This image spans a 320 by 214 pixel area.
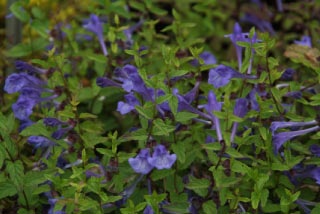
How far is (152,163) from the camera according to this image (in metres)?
2.18

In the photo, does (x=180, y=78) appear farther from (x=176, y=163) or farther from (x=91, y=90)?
(x=91, y=90)

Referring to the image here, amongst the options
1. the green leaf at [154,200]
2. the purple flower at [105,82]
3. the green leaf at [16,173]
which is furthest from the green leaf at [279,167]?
the green leaf at [16,173]

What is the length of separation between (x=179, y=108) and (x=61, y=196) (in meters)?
0.58

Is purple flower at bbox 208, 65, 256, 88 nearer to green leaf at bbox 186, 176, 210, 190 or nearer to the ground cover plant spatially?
the ground cover plant

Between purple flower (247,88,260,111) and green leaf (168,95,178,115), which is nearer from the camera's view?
green leaf (168,95,178,115)

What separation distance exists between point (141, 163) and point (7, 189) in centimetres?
56

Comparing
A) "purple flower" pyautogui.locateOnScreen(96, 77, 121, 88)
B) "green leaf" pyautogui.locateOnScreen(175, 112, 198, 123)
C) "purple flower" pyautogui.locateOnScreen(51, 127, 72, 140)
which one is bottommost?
"purple flower" pyautogui.locateOnScreen(51, 127, 72, 140)

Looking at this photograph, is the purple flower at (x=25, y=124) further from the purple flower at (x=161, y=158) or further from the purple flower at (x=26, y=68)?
the purple flower at (x=161, y=158)

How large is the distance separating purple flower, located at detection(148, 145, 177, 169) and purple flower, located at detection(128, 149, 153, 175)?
0.08 feet

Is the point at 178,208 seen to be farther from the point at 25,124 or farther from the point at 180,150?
the point at 25,124

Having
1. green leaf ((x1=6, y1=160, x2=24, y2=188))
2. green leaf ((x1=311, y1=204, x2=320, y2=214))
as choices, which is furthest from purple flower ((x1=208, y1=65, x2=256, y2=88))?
green leaf ((x1=6, y1=160, x2=24, y2=188))

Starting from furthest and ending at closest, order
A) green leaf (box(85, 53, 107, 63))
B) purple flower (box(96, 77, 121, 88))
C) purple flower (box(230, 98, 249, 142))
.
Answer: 1. green leaf (box(85, 53, 107, 63))
2. purple flower (box(96, 77, 121, 88))
3. purple flower (box(230, 98, 249, 142))

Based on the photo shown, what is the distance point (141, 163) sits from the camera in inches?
86.8

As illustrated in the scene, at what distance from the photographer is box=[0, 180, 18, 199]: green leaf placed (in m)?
2.34
